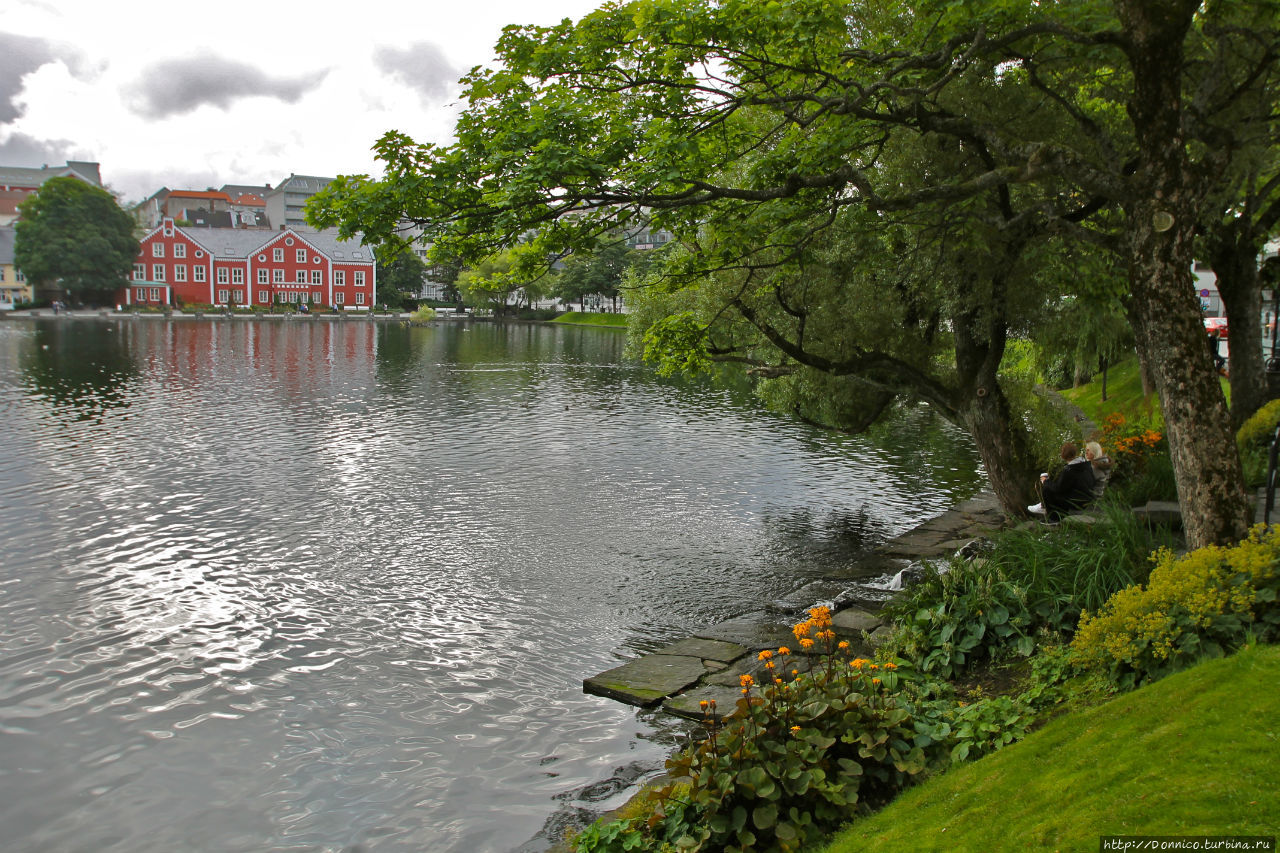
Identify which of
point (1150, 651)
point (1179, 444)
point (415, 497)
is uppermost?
point (1179, 444)

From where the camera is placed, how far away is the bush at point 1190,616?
19.8 ft

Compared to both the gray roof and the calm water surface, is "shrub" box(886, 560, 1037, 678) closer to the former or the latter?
the calm water surface

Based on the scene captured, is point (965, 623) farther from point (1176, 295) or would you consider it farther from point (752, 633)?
point (752, 633)

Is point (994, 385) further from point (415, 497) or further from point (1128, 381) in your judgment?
point (1128, 381)

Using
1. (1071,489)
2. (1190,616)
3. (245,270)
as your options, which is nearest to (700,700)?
(1190,616)

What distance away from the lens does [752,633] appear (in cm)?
1225

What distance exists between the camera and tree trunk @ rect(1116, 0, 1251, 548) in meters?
7.44

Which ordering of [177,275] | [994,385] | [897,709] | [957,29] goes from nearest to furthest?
1. [897,709]
2. [957,29]
3. [994,385]
4. [177,275]

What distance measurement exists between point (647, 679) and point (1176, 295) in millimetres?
6924

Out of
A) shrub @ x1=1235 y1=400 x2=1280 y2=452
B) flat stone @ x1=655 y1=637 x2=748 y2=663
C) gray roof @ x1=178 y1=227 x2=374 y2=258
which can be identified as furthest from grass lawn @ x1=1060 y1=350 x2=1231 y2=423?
gray roof @ x1=178 y1=227 x2=374 y2=258

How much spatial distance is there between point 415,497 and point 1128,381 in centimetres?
2664

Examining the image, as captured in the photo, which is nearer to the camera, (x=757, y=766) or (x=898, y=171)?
(x=757, y=766)

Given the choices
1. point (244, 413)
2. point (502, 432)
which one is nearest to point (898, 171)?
point (502, 432)

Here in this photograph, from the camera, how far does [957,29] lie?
32.5 ft
